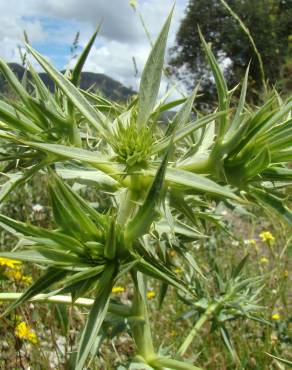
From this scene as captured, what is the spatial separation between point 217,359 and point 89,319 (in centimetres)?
152

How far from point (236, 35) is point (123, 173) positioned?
72.4 ft

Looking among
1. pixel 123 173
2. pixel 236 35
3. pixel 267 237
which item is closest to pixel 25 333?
pixel 123 173

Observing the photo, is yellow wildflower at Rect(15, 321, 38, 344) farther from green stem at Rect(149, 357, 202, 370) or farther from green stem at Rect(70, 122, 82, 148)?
green stem at Rect(70, 122, 82, 148)

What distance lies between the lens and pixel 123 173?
0.86m

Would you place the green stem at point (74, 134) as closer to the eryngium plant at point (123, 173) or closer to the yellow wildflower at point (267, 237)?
the eryngium plant at point (123, 173)

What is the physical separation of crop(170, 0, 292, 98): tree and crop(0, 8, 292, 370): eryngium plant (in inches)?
692

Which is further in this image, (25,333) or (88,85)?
(88,85)

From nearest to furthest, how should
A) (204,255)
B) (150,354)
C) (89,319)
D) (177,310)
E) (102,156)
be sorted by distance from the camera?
1. (89,319)
2. (102,156)
3. (150,354)
4. (177,310)
5. (204,255)

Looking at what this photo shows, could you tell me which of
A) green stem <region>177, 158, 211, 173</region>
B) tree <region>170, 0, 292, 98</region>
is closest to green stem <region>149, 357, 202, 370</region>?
green stem <region>177, 158, 211, 173</region>

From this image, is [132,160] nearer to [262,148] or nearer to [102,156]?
[102,156]

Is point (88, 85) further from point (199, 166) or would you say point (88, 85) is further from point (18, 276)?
point (199, 166)

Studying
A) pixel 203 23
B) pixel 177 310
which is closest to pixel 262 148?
pixel 177 310

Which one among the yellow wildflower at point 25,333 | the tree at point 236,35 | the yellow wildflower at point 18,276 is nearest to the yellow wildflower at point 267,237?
the yellow wildflower at point 18,276

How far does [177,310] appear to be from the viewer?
8.66ft
